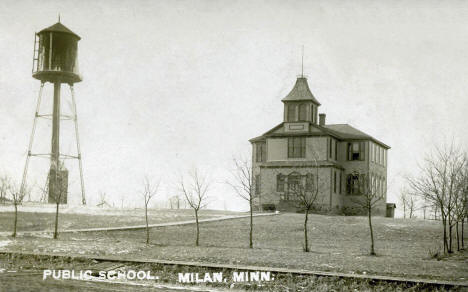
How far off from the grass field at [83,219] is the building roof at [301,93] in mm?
14162

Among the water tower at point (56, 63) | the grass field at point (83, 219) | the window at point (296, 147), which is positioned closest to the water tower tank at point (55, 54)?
the water tower at point (56, 63)

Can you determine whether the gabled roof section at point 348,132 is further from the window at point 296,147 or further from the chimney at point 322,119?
the window at point 296,147

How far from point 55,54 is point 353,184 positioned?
28597 mm

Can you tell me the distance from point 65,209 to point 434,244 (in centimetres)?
2836

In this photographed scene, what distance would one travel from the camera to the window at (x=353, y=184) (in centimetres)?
5432

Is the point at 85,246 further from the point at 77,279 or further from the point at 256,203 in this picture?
the point at 256,203

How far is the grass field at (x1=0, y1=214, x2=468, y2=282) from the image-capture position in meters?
19.9

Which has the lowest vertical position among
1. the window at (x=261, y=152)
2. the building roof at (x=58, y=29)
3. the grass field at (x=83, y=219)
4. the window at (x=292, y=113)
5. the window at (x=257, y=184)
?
the grass field at (x=83, y=219)

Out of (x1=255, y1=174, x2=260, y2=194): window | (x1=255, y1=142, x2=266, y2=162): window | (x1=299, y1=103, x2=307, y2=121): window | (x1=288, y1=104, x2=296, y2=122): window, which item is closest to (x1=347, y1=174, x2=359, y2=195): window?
(x1=299, y1=103, x2=307, y2=121): window

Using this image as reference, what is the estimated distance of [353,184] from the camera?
5447 centimetres

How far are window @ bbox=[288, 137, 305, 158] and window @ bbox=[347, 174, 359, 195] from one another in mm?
5777

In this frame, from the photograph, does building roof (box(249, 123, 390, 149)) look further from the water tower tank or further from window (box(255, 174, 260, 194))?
the water tower tank

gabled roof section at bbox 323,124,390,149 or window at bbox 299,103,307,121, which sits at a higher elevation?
window at bbox 299,103,307,121

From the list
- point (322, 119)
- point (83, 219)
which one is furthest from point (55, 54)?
point (322, 119)
